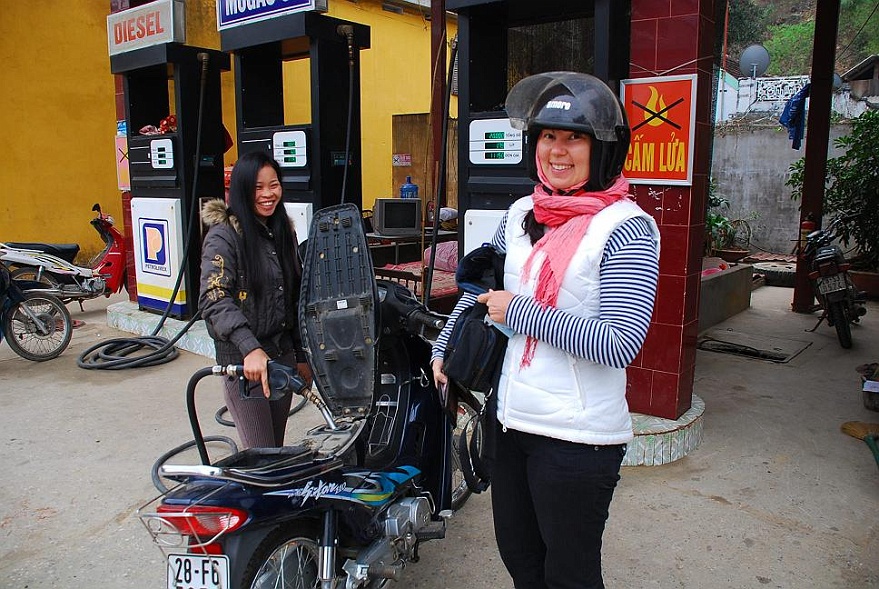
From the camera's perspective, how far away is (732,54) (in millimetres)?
26031

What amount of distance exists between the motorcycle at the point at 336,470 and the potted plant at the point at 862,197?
6.71 metres

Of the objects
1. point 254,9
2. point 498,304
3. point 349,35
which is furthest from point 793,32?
point 498,304

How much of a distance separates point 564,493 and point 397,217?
167 inches

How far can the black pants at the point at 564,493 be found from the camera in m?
1.63

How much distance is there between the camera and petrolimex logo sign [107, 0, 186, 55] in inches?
215

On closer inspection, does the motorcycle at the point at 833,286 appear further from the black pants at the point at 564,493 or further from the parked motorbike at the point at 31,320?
the parked motorbike at the point at 31,320

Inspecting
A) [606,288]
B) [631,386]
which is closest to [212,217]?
[606,288]

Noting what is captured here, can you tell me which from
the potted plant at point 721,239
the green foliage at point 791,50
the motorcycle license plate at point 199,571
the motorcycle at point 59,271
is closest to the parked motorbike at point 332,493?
the motorcycle license plate at point 199,571

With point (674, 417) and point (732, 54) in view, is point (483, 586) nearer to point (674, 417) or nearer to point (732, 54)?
point (674, 417)

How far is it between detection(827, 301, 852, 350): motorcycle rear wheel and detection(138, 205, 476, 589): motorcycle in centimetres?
430

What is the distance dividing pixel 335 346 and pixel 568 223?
3.52ft

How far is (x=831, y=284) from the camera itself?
5.76 meters

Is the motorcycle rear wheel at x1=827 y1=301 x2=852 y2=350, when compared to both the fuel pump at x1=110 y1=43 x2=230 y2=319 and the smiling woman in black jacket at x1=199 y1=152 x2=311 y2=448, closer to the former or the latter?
the smiling woman in black jacket at x1=199 y1=152 x2=311 y2=448

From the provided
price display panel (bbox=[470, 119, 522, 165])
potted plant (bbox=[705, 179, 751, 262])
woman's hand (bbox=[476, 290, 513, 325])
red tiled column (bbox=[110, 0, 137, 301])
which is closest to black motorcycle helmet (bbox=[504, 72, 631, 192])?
woman's hand (bbox=[476, 290, 513, 325])
